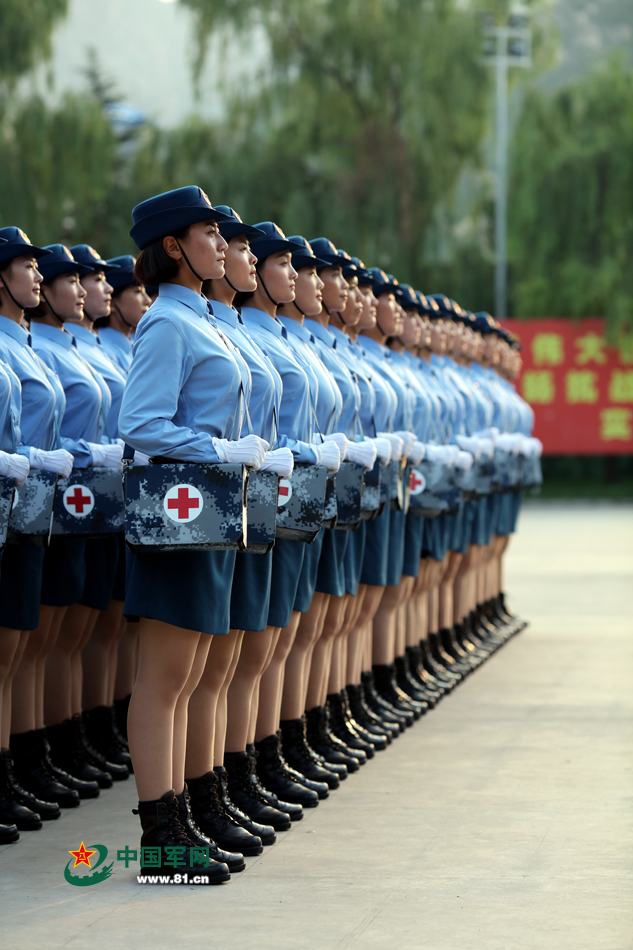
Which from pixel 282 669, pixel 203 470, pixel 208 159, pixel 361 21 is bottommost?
pixel 282 669

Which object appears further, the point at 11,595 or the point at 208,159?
the point at 208,159

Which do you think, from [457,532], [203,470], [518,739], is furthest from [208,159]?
[203,470]

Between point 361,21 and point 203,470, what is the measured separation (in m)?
20.4

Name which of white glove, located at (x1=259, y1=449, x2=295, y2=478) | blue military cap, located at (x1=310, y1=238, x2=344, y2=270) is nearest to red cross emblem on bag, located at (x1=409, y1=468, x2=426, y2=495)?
blue military cap, located at (x1=310, y1=238, x2=344, y2=270)

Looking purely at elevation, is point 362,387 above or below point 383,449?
above

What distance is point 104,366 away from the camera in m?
5.61

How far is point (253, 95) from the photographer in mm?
23219

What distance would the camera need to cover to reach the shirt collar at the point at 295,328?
541 centimetres

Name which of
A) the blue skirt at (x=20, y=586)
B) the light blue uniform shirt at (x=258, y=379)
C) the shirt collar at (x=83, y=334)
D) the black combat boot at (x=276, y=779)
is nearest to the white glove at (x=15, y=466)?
the blue skirt at (x=20, y=586)

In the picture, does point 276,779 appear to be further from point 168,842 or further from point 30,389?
point 30,389

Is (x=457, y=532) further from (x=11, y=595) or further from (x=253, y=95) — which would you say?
(x=253, y=95)

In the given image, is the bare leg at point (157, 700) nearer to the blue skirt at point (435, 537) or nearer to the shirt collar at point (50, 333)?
the shirt collar at point (50, 333)

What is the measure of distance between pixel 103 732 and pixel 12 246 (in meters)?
2.00

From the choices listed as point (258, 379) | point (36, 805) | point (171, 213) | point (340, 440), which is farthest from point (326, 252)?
point (36, 805)
